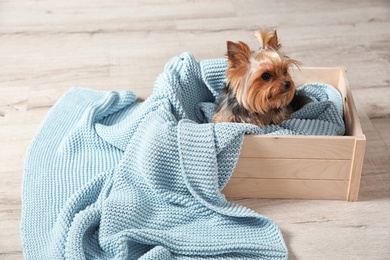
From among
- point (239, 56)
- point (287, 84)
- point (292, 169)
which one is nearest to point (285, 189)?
point (292, 169)

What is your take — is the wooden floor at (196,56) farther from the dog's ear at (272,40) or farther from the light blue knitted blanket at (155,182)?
the dog's ear at (272,40)

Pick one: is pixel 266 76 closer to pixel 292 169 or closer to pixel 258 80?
pixel 258 80

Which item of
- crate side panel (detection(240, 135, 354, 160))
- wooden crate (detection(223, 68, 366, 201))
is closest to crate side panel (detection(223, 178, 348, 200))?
wooden crate (detection(223, 68, 366, 201))

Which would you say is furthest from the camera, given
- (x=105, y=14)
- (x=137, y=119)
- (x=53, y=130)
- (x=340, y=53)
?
(x=105, y=14)

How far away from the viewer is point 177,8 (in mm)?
3305

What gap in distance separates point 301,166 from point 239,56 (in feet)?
1.27

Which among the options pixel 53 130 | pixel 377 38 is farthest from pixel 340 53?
pixel 53 130

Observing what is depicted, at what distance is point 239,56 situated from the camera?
1.86m

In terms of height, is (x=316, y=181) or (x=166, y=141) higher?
(x=166, y=141)

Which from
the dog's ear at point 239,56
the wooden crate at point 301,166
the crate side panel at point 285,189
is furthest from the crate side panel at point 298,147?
the dog's ear at point 239,56

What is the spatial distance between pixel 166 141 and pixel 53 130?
593 millimetres

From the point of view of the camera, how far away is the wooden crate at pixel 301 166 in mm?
1833

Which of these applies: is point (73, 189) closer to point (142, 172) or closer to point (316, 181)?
point (142, 172)

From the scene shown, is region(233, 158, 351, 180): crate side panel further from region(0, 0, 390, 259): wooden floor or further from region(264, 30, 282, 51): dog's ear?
region(264, 30, 282, 51): dog's ear
